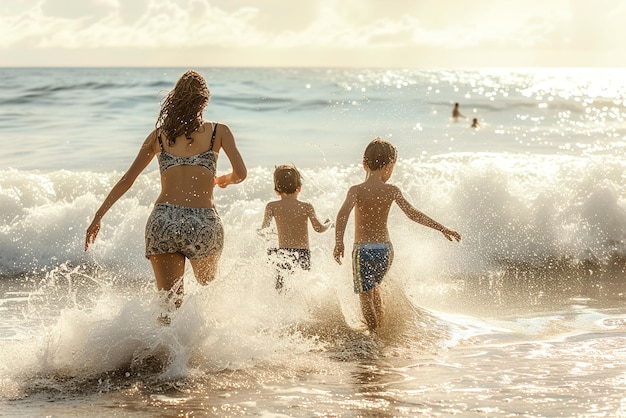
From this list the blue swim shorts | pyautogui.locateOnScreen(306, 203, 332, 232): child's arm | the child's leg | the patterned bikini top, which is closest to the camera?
the patterned bikini top

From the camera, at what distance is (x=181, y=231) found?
16.1 feet

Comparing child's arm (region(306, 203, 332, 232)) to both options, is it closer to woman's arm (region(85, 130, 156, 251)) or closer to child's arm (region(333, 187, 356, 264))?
child's arm (region(333, 187, 356, 264))

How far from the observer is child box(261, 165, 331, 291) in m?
6.46

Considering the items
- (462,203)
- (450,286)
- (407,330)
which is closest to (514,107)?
(462,203)

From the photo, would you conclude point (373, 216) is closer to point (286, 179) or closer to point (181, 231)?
point (286, 179)

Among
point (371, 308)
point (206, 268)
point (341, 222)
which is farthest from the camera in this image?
point (371, 308)

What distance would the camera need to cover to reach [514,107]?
128 feet

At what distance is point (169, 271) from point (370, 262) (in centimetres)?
169

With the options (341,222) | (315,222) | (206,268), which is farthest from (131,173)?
(315,222)

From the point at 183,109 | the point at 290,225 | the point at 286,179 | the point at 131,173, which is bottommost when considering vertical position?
the point at 290,225

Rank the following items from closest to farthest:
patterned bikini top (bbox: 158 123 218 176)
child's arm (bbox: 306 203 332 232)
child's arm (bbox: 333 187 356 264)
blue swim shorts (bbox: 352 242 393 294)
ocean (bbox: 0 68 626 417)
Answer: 1. ocean (bbox: 0 68 626 417)
2. patterned bikini top (bbox: 158 123 218 176)
3. child's arm (bbox: 333 187 356 264)
4. blue swim shorts (bbox: 352 242 393 294)
5. child's arm (bbox: 306 203 332 232)

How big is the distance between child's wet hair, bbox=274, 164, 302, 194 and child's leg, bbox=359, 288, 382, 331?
1.01 m

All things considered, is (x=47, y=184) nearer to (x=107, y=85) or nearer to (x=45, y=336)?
(x=45, y=336)

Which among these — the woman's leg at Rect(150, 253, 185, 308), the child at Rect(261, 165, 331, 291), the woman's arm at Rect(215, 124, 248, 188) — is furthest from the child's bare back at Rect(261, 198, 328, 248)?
the woman's leg at Rect(150, 253, 185, 308)
